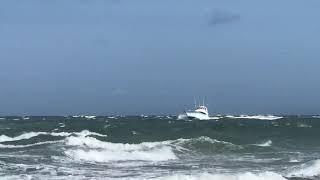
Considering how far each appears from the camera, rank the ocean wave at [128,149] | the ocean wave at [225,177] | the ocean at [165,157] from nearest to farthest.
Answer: the ocean wave at [225,177] → the ocean at [165,157] → the ocean wave at [128,149]

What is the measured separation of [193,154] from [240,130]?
17.9 m

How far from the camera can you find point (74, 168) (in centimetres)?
2273

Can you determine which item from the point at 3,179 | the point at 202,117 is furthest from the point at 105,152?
the point at 202,117

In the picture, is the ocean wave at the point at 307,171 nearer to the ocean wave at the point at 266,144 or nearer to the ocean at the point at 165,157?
the ocean at the point at 165,157

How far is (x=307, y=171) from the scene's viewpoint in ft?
68.9

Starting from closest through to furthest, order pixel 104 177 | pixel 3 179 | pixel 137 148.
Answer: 1. pixel 3 179
2. pixel 104 177
3. pixel 137 148

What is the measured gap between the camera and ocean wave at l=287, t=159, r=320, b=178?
20.2 meters

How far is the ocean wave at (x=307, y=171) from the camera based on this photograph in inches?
794

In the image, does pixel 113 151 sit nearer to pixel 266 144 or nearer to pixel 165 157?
pixel 165 157

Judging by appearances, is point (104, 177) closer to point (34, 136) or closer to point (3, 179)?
point (3, 179)

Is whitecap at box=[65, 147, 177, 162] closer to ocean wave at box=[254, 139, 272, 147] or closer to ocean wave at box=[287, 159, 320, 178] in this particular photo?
ocean wave at box=[254, 139, 272, 147]

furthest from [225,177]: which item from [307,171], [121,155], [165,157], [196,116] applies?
[196,116]

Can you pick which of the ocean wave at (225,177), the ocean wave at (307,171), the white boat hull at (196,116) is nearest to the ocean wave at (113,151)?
the ocean wave at (307,171)

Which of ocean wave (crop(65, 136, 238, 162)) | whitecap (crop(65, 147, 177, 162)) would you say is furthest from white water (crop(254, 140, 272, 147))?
whitecap (crop(65, 147, 177, 162))
